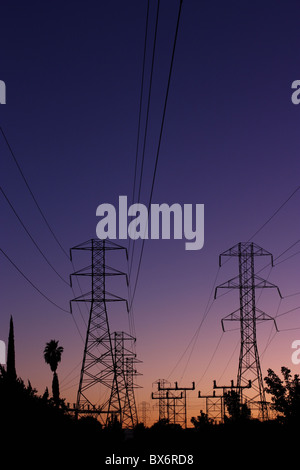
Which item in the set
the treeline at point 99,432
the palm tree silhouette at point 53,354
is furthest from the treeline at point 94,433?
the palm tree silhouette at point 53,354

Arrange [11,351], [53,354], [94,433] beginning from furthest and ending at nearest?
[53,354]
[11,351]
[94,433]

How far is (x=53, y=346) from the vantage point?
368 ft

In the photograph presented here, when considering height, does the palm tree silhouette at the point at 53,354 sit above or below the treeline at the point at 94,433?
above

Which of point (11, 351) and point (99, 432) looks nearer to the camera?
point (99, 432)

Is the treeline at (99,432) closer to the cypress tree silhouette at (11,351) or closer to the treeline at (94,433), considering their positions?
the treeline at (94,433)

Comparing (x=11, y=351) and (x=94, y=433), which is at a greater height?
(x=11, y=351)

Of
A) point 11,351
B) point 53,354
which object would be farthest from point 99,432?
point 53,354

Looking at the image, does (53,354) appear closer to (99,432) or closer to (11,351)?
(11,351)

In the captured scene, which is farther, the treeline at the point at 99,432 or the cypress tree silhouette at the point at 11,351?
the cypress tree silhouette at the point at 11,351

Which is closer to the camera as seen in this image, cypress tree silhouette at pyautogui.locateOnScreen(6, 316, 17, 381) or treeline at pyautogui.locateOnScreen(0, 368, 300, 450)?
treeline at pyautogui.locateOnScreen(0, 368, 300, 450)

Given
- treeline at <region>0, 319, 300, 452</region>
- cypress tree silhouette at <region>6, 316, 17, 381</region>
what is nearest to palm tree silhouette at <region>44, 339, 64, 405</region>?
cypress tree silhouette at <region>6, 316, 17, 381</region>

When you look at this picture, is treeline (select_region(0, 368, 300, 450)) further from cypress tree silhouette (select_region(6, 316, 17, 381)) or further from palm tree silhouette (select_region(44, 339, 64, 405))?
palm tree silhouette (select_region(44, 339, 64, 405))

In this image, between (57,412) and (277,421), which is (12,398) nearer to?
(57,412)
